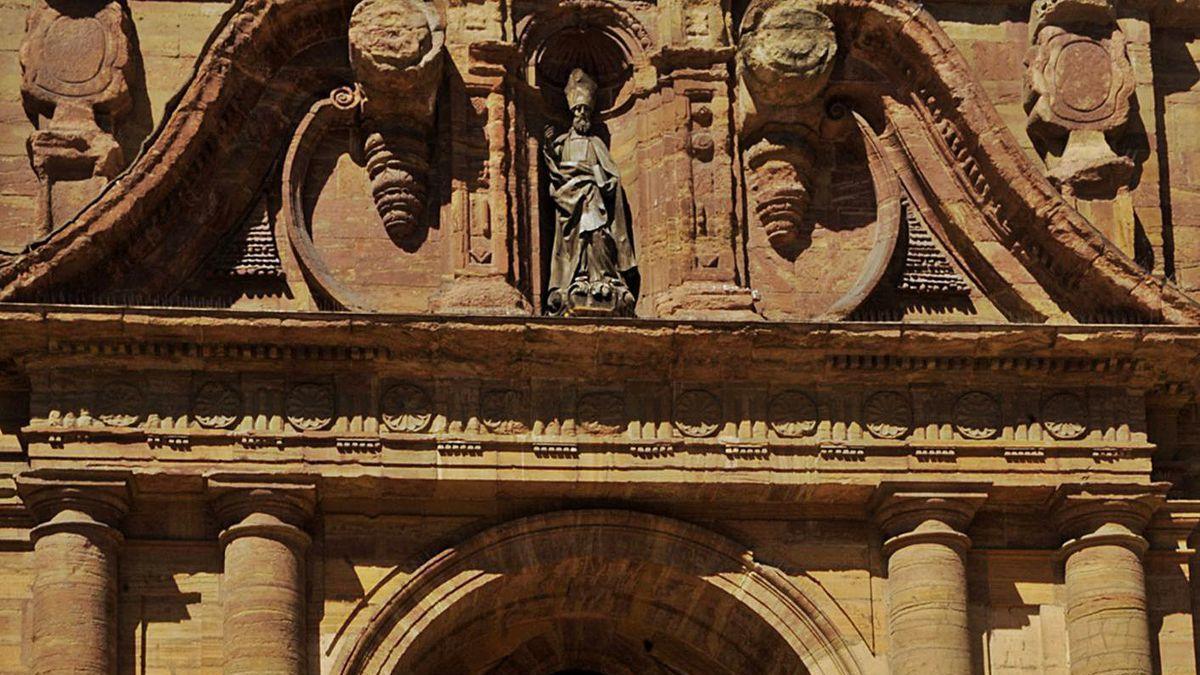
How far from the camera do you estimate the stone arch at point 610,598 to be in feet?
89.0

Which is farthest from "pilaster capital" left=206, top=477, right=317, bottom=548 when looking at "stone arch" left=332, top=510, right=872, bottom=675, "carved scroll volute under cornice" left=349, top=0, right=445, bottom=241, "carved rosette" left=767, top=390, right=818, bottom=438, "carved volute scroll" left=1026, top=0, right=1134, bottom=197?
"carved volute scroll" left=1026, top=0, right=1134, bottom=197

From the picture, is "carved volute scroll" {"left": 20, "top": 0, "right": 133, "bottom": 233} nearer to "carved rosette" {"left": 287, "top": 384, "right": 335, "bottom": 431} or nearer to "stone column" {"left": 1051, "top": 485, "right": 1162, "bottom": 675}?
"carved rosette" {"left": 287, "top": 384, "right": 335, "bottom": 431}

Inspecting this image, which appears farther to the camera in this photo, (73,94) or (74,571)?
(73,94)

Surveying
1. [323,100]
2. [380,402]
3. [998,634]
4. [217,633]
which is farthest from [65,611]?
[998,634]

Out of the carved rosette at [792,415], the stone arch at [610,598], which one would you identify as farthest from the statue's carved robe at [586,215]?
the stone arch at [610,598]

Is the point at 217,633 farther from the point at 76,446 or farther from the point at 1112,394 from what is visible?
the point at 1112,394

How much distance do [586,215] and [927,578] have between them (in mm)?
3873

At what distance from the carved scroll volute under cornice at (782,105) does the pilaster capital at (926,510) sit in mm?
2259

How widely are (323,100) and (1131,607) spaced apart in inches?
290

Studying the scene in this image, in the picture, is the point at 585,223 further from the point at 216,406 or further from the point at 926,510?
the point at 926,510

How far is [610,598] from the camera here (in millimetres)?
28172

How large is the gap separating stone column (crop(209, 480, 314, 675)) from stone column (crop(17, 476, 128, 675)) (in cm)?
83

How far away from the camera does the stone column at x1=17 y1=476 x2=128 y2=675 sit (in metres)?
26.4

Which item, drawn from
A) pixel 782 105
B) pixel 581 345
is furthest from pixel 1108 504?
pixel 581 345
